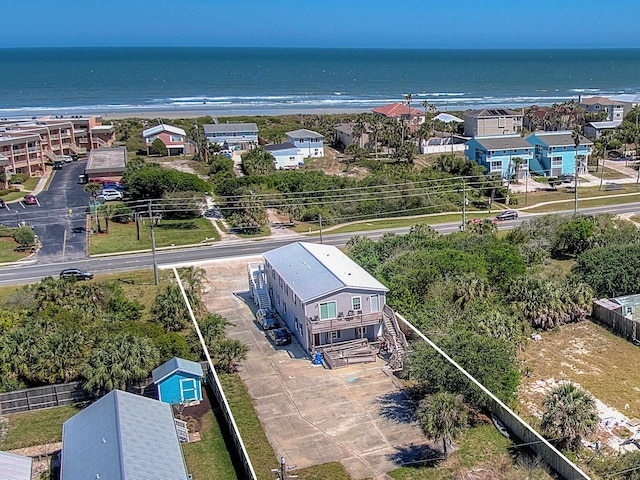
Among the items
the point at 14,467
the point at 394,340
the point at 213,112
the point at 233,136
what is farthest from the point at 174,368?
the point at 213,112

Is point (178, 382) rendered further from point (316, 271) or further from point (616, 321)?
point (616, 321)

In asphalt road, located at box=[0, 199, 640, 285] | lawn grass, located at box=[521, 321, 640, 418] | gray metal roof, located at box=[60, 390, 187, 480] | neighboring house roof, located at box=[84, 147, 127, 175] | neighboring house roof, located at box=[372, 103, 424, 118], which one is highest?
neighboring house roof, located at box=[372, 103, 424, 118]

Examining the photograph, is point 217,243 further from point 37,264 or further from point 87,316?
point 87,316

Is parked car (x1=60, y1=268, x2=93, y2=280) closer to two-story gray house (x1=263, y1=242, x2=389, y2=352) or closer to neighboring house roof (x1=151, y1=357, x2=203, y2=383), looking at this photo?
two-story gray house (x1=263, y1=242, x2=389, y2=352)

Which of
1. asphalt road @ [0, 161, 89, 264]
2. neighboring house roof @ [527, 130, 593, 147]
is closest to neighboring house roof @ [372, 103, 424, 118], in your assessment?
neighboring house roof @ [527, 130, 593, 147]

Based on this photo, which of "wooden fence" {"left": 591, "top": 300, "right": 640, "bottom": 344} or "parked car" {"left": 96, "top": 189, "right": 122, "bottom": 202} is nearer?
"wooden fence" {"left": 591, "top": 300, "right": 640, "bottom": 344}

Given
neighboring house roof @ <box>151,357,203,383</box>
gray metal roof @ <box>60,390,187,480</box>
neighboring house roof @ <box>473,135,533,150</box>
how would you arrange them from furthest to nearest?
1. neighboring house roof @ <box>473,135,533,150</box>
2. neighboring house roof @ <box>151,357,203,383</box>
3. gray metal roof @ <box>60,390,187,480</box>

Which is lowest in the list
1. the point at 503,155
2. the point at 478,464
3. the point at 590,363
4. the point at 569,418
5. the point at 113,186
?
the point at 590,363
